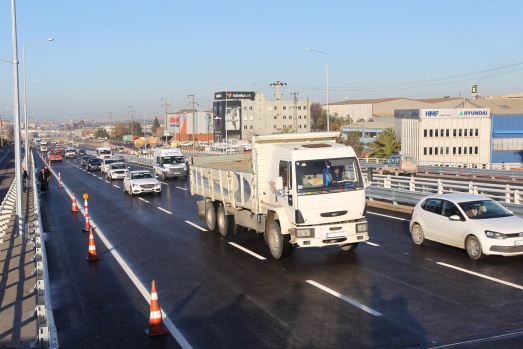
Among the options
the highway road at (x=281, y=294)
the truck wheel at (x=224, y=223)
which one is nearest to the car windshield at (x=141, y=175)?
the highway road at (x=281, y=294)

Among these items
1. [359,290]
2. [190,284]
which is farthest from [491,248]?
[190,284]

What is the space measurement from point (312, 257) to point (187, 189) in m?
23.6

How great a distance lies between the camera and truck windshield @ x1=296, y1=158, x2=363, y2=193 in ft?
46.9

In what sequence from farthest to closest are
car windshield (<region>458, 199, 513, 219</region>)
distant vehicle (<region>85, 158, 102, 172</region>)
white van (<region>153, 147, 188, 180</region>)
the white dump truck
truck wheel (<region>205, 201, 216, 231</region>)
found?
distant vehicle (<region>85, 158, 102, 172</region>) < white van (<region>153, 147, 188, 180</region>) < truck wheel (<region>205, 201, 216, 231</region>) < car windshield (<region>458, 199, 513, 219</region>) < the white dump truck

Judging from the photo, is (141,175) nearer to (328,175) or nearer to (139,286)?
(328,175)

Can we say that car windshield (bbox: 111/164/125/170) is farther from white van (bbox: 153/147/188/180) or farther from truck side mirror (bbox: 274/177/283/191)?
truck side mirror (bbox: 274/177/283/191)

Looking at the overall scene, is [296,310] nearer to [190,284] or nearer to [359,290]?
[359,290]

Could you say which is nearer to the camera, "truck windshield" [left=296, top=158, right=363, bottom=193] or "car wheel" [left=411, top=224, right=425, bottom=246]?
"truck windshield" [left=296, top=158, right=363, bottom=193]

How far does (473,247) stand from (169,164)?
117 feet

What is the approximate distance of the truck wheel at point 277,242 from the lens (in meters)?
15.0

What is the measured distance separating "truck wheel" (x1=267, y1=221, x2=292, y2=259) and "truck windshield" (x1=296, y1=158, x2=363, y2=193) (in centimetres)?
145

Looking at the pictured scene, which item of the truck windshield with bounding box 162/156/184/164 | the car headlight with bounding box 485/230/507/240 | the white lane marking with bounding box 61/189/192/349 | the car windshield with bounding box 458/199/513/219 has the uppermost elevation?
the truck windshield with bounding box 162/156/184/164

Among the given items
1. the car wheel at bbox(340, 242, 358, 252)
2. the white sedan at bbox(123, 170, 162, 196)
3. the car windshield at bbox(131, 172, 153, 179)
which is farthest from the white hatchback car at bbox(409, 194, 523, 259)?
the car windshield at bbox(131, 172, 153, 179)

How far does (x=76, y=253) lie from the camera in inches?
683
